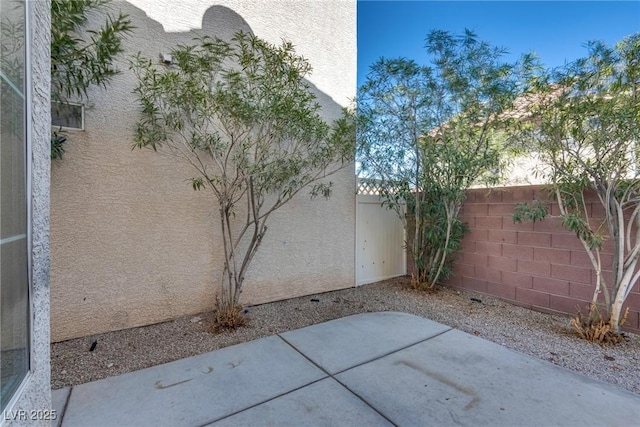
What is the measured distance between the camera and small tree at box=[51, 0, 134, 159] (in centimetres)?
332

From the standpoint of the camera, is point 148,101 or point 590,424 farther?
point 148,101

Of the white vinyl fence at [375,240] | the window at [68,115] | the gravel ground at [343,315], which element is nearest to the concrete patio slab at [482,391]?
the gravel ground at [343,315]

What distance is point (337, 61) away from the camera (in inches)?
242

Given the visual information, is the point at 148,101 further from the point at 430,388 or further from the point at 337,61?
the point at 430,388

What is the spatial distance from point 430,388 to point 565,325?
3072mm

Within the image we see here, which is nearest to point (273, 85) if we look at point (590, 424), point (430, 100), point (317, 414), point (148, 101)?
point (148, 101)

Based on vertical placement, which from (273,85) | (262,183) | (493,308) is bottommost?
(493,308)

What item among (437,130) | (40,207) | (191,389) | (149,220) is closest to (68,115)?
(149,220)

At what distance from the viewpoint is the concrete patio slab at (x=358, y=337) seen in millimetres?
3428

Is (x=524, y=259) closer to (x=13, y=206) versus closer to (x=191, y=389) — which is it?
(x=191, y=389)

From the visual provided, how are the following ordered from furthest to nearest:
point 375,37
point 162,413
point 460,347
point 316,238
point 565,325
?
point 375,37 < point 316,238 < point 565,325 < point 460,347 < point 162,413

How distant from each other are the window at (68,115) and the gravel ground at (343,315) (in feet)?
9.29

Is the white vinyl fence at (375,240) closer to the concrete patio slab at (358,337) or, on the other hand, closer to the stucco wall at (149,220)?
the stucco wall at (149,220)

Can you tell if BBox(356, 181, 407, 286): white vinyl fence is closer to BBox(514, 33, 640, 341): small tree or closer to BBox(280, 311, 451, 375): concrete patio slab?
BBox(280, 311, 451, 375): concrete patio slab
